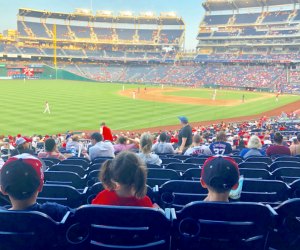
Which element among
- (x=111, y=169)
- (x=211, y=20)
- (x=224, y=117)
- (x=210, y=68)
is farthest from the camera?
(x=211, y=20)

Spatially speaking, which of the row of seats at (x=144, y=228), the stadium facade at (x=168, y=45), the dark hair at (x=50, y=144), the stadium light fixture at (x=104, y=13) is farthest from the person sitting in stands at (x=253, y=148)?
the stadium light fixture at (x=104, y=13)

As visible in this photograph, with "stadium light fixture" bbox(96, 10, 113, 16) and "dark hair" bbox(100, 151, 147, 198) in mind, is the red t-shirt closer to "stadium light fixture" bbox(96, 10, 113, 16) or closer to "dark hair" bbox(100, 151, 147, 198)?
"dark hair" bbox(100, 151, 147, 198)

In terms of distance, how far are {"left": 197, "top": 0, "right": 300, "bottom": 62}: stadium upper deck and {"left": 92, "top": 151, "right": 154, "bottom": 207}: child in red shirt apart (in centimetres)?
6946

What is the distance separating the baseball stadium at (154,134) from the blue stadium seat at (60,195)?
0.7 inches

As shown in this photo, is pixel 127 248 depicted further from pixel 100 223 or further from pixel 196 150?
pixel 196 150

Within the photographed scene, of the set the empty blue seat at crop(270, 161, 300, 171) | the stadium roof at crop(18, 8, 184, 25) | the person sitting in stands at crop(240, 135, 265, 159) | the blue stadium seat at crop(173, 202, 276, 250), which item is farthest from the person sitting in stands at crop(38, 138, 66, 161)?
the stadium roof at crop(18, 8, 184, 25)

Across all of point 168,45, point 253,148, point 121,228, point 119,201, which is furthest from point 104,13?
point 121,228

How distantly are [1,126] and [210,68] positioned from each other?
200 ft

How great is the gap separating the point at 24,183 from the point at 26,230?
42 centimetres

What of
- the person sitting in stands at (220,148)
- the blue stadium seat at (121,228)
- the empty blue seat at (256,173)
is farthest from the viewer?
the person sitting in stands at (220,148)

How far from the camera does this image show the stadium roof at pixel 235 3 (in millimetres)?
80631

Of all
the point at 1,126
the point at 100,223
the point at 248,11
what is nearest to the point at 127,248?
the point at 100,223

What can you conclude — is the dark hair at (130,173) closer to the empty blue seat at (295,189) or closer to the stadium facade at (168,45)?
the empty blue seat at (295,189)

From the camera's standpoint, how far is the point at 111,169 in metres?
3.19
